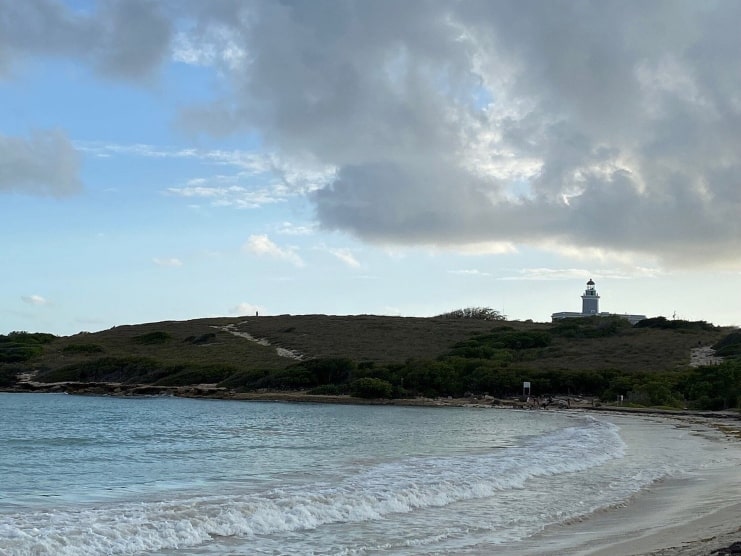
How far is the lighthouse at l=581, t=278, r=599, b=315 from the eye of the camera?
462ft

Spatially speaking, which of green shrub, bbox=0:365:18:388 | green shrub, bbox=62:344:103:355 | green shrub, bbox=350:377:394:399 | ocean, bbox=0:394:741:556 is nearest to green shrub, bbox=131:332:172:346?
green shrub, bbox=62:344:103:355

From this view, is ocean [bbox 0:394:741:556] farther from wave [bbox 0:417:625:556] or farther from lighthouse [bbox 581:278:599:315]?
lighthouse [bbox 581:278:599:315]

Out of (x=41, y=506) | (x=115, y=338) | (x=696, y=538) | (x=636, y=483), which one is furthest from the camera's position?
(x=115, y=338)

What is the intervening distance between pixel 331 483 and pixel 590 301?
128316mm

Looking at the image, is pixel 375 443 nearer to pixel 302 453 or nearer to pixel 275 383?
pixel 302 453

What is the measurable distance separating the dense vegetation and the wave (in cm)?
3567

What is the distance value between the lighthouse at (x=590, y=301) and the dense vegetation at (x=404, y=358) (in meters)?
29.9

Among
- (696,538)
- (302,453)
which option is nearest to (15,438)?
(302,453)

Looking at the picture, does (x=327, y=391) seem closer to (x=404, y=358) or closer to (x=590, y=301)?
(x=404, y=358)

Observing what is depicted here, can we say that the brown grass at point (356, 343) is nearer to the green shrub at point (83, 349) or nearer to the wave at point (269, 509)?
the green shrub at point (83, 349)

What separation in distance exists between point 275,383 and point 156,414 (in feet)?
84.3

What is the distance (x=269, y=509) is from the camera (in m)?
15.3

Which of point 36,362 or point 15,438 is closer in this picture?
point 15,438

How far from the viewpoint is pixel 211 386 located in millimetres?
78875
